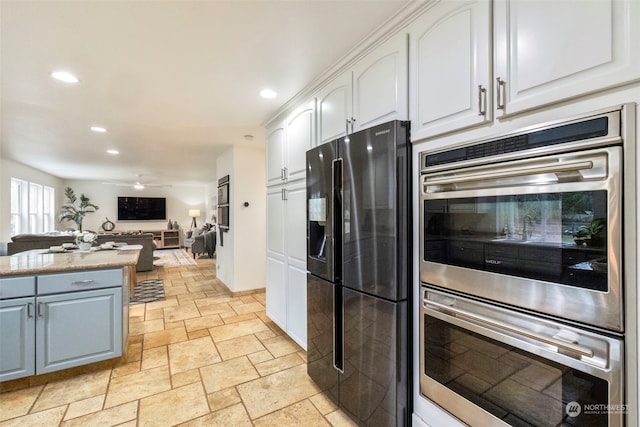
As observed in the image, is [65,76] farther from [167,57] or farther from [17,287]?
[17,287]

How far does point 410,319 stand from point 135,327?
319 cm

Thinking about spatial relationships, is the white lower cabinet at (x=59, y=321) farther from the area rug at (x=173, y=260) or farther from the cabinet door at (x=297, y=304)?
the area rug at (x=173, y=260)

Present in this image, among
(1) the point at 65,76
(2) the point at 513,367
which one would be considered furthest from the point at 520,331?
(1) the point at 65,76

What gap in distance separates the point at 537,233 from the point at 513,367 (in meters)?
0.53

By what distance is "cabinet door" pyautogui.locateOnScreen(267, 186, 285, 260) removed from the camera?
9.54ft

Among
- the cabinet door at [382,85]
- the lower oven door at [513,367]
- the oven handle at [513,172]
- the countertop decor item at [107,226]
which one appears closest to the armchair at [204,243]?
the countertop decor item at [107,226]

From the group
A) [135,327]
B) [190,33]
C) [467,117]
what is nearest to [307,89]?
[190,33]

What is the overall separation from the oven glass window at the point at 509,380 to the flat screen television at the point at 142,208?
439 inches

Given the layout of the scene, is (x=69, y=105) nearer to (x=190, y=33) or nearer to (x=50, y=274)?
(x=50, y=274)

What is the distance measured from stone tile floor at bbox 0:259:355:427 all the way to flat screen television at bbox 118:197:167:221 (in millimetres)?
8162

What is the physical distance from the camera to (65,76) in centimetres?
222

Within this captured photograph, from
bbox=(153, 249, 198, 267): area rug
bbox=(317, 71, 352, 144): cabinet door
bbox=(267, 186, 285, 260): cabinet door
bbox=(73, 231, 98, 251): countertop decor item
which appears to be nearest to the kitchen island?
bbox=(73, 231, 98, 251): countertop decor item

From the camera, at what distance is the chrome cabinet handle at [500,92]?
112cm

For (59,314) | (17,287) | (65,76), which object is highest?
(65,76)
